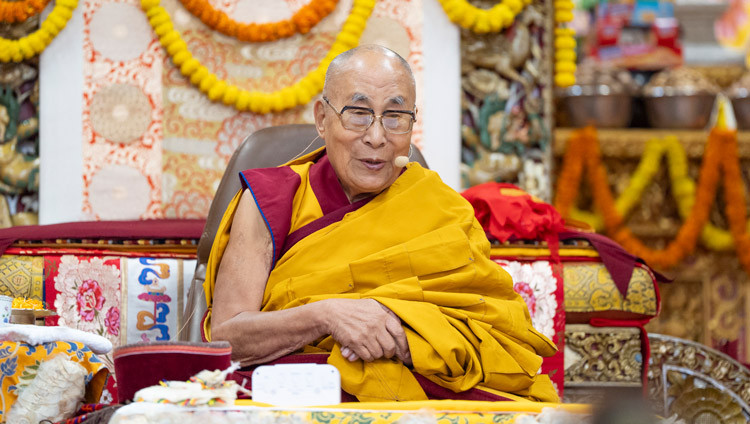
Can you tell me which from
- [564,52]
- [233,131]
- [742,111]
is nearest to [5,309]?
[233,131]

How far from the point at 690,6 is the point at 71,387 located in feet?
23.9

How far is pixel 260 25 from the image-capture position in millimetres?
4129

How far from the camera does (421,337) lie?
200 centimetres

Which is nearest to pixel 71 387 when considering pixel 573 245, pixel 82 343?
pixel 82 343

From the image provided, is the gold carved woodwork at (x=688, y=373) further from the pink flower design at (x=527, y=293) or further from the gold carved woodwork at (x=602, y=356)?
the pink flower design at (x=527, y=293)

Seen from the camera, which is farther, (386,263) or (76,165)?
(76,165)

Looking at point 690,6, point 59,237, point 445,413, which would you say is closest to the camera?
point 445,413

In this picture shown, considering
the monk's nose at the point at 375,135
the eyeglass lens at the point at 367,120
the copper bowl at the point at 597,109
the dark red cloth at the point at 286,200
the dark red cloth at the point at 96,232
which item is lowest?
the dark red cloth at the point at 96,232

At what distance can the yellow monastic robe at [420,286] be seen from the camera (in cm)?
199

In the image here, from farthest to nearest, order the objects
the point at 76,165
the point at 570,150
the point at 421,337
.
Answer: the point at 570,150 → the point at 76,165 → the point at 421,337

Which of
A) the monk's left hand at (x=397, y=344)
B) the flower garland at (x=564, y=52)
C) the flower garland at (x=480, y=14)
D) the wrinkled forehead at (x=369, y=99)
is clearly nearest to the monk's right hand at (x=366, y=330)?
the monk's left hand at (x=397, y=344)

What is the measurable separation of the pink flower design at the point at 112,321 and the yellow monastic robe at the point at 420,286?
104 cm

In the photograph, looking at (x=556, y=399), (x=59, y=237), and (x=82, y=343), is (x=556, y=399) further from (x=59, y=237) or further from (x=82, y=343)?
(x=59, y=237)

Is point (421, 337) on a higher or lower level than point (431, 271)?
lower
